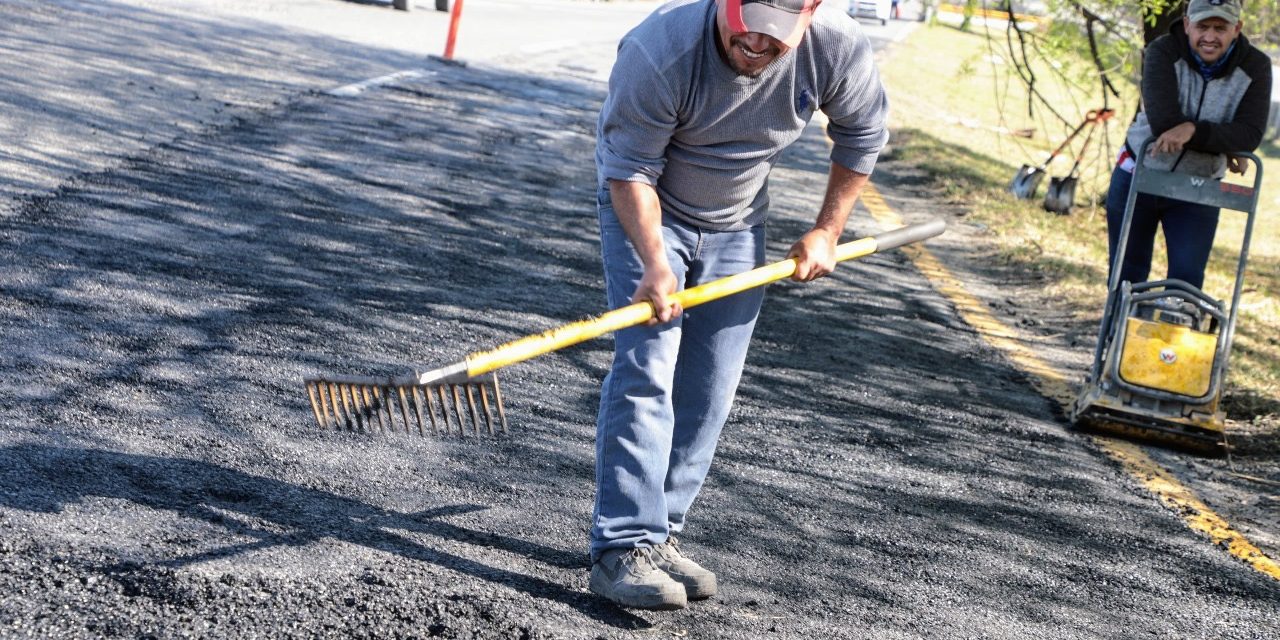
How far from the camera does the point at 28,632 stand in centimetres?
292

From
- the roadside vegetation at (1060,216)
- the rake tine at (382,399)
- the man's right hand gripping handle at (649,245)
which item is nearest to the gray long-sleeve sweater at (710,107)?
the man's right hand gripping handle at (649,245)

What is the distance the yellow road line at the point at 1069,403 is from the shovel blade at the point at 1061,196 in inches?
76.2

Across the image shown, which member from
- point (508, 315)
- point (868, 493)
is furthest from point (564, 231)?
point (868, 493)

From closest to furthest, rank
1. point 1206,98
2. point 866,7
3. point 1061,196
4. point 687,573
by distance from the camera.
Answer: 1. point 687,573
2. point 1206,98
3. point 1061,196
4. point 866,7

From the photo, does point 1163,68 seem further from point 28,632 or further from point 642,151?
point 28,632

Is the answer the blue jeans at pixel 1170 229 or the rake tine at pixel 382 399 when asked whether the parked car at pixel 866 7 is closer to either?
the blue jeans at pixel 1170 229

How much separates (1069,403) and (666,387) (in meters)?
3.27

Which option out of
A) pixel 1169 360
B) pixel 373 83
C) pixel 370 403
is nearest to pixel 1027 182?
pixel 373 83

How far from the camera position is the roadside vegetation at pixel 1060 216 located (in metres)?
7.84

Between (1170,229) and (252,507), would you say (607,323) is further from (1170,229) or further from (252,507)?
(1170,229)

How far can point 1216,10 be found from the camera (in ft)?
18.6

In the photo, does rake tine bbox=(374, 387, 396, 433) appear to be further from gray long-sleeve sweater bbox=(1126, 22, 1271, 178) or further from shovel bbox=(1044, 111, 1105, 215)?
shovel bbox=(1044, 111, 1105, 215)

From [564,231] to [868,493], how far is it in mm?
3947

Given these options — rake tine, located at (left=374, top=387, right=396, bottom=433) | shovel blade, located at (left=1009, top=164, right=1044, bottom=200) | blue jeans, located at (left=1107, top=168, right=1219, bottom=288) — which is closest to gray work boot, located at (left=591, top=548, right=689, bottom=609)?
rake tine, located at (left=374, top=387, right=396, bottom=433)
